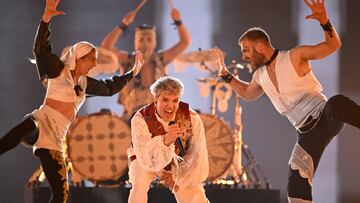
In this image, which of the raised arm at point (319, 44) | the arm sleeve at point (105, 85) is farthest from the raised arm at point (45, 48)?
the raised arm at point (319, 44)

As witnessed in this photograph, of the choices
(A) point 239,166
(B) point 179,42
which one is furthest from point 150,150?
(B) point 179,42

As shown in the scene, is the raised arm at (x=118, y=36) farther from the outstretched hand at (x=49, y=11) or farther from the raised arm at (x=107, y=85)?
the outstretched hand at (x=49, y=11)

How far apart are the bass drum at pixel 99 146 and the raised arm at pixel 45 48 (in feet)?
6.44

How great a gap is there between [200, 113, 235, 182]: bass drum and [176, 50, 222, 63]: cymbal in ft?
1.92

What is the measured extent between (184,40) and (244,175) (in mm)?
1342

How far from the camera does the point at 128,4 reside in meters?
7.12

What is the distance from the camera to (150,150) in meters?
4.21

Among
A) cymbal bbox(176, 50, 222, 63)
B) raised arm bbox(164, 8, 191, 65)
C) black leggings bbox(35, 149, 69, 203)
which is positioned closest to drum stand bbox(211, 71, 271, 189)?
cymbal bbox(176, 50, 222, 63)

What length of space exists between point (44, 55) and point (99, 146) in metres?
2.16

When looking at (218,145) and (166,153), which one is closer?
(166,153)

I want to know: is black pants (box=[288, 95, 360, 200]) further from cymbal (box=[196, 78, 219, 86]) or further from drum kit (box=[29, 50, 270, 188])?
cymbal (box=[196, 78, 219, 86])

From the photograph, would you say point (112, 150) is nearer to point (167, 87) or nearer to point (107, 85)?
point (107, 85)

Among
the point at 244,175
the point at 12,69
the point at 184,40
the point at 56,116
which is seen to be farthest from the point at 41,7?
the point at 56,116

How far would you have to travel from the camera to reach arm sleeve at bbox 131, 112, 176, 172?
4195mm
